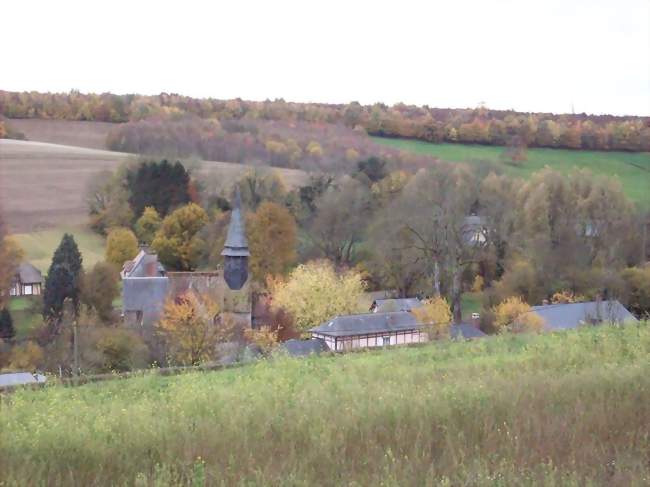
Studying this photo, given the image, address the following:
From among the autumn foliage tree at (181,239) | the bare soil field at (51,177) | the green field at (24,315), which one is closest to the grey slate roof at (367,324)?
the green field at (24,315)

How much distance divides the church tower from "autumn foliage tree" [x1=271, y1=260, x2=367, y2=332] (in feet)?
5.08

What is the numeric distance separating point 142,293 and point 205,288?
286 cm

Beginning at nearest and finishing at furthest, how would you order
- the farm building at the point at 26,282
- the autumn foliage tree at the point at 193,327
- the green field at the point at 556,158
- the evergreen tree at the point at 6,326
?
1. the autumn foliage tree at the point at 193,327
2. the evergreen tree at the point at 6,326
3. the farm building at the point at 26,282
4. the green field at the point at 556,158

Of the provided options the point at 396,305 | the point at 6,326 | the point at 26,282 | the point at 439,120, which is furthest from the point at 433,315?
the point at 439,120

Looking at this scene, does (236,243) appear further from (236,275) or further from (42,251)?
(42,251)

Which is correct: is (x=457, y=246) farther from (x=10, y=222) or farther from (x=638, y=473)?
(x=638, y=473)

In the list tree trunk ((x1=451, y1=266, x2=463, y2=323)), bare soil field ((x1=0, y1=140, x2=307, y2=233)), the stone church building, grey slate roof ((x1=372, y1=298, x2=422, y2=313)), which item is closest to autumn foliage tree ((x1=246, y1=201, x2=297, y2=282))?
the stone church building

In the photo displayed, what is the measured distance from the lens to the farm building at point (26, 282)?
38.8m

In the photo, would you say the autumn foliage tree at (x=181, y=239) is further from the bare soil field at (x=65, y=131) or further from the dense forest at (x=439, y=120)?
the dense forest at (x=439, y=120)

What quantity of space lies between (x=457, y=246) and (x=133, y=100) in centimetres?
4013

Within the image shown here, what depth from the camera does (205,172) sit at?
187 feet

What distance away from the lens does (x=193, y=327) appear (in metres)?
29.4

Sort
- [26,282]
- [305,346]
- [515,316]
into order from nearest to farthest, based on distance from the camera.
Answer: [305,346]
[515,316]
[26,282]

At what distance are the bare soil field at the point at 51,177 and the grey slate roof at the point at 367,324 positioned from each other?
966 inches
